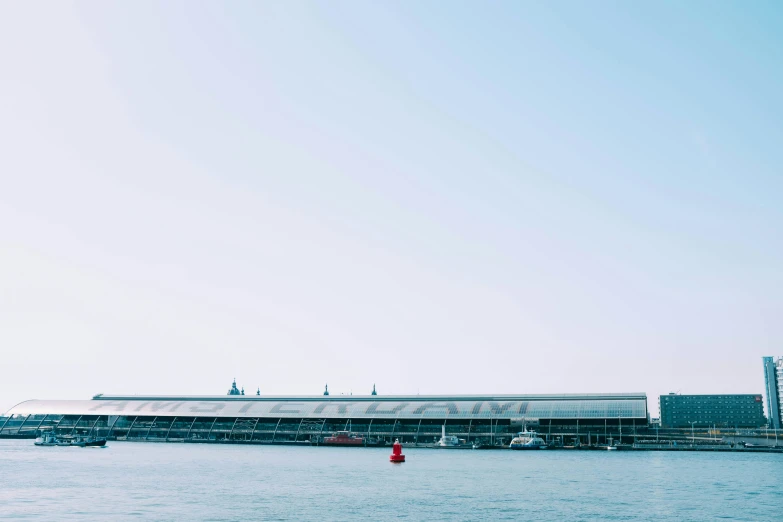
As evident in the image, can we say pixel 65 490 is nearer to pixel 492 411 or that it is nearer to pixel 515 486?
pixel 515 486

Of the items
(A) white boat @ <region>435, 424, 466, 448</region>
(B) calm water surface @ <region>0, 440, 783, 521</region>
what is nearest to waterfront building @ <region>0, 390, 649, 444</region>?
(A) white boat @ <region>435, 424, 466, 448</region>

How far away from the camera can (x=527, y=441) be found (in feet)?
536

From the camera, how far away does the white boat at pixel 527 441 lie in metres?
161

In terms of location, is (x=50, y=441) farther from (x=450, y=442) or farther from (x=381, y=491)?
(x=381, y=491)

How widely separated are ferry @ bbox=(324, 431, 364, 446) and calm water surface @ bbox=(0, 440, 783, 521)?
229 feet

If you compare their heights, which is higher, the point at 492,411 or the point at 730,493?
the point at 492,411

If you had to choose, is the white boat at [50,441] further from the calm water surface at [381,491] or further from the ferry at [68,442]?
the calm water surface at [381,491]

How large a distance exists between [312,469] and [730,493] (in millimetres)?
50066

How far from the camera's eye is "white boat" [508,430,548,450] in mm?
160875

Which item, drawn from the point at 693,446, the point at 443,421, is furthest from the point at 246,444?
the point at 693,446

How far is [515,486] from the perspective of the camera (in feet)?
244

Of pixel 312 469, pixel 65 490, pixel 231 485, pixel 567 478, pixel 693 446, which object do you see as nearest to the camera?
pixel 65 490

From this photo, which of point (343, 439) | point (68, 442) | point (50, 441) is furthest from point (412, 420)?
point (50, 441)

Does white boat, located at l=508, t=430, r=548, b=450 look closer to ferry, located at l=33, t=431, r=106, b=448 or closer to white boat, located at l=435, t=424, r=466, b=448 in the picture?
white boat, located at l=435, t=424, r=466, b=448
